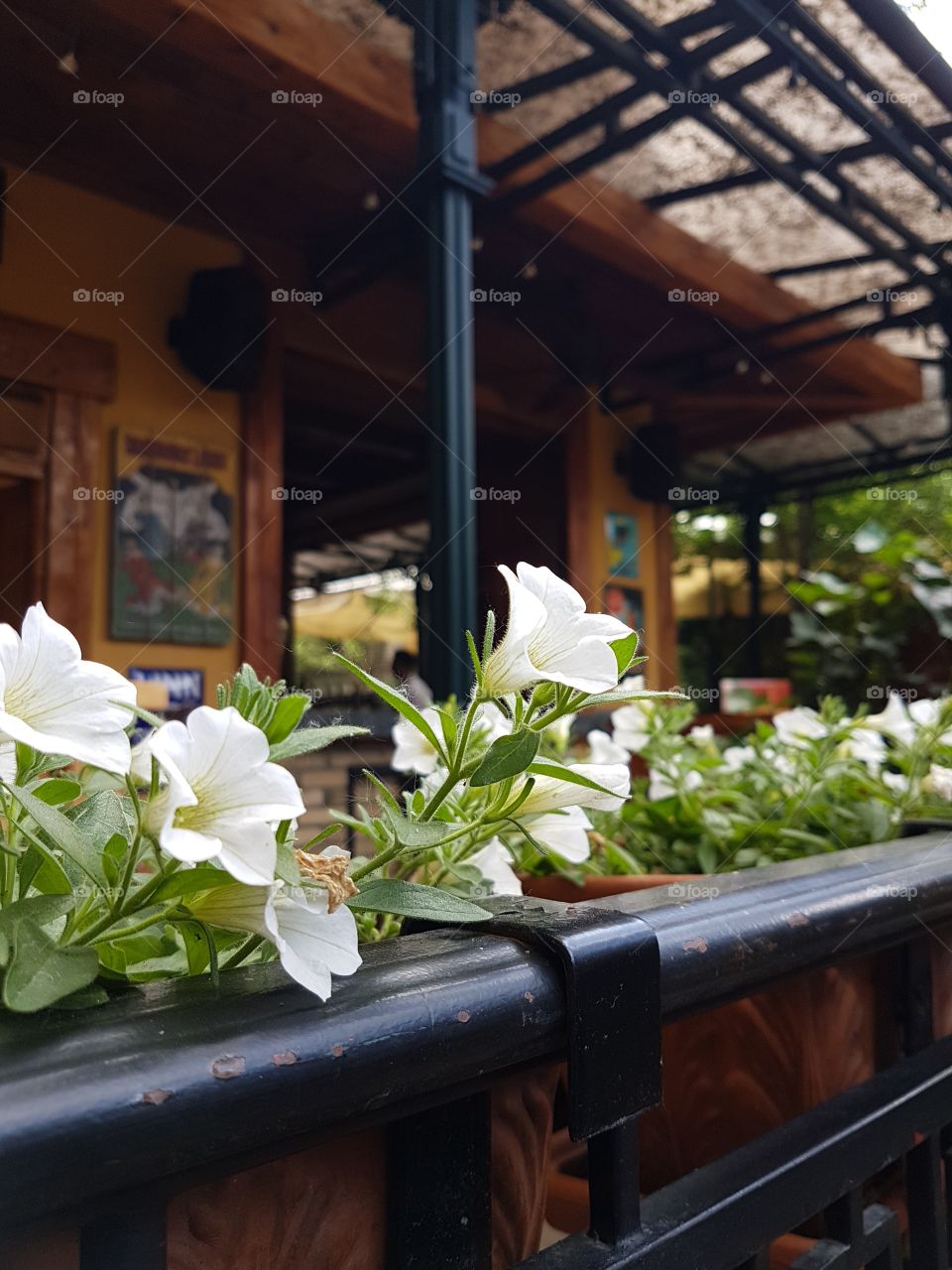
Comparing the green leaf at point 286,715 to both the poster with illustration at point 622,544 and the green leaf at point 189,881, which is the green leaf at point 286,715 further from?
the poster with illustration at point 622,544

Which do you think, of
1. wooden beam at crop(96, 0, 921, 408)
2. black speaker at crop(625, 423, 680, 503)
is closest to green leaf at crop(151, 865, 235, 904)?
wooden beam at crop(96, 0, 921, 408)

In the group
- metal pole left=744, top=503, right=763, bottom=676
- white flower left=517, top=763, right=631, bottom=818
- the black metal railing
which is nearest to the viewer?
the black metal railing

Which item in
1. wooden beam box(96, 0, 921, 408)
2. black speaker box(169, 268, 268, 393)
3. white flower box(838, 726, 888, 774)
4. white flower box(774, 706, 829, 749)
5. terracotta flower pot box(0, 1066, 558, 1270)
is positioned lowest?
terracotta flower pot box(0, 1066, 558, 1270)

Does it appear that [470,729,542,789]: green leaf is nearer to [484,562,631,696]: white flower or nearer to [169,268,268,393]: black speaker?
[484,562,631,696]: white flower

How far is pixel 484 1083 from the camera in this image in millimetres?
408

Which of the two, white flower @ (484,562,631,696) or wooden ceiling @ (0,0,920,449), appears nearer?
white flower @ (484,562,631,696)

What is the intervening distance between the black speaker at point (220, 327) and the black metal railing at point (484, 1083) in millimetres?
3621

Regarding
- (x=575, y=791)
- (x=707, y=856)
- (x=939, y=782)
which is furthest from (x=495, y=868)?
(x=939, y=782)

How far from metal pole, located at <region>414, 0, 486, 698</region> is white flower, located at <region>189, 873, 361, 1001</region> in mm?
2342

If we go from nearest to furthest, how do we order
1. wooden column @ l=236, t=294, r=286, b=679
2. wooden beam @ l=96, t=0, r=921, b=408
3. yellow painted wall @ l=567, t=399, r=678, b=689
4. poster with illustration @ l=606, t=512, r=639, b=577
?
wooden beam @ l=96, t=0, r=921, b=408 < wooden column @ l=236, t=294, r=286, b=679 < yellow painted wall @ l=567, t=399, r=678, b=689 < poster with illustration @ l=606, t=512, r=639, b=577

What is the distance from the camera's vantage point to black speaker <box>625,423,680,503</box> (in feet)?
19.9

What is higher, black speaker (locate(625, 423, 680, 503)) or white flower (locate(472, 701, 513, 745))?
black speaker (locate(625, 423, 680, 503))

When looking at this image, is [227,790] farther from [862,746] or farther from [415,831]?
[862,746]

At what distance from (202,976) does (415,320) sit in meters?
4.67
